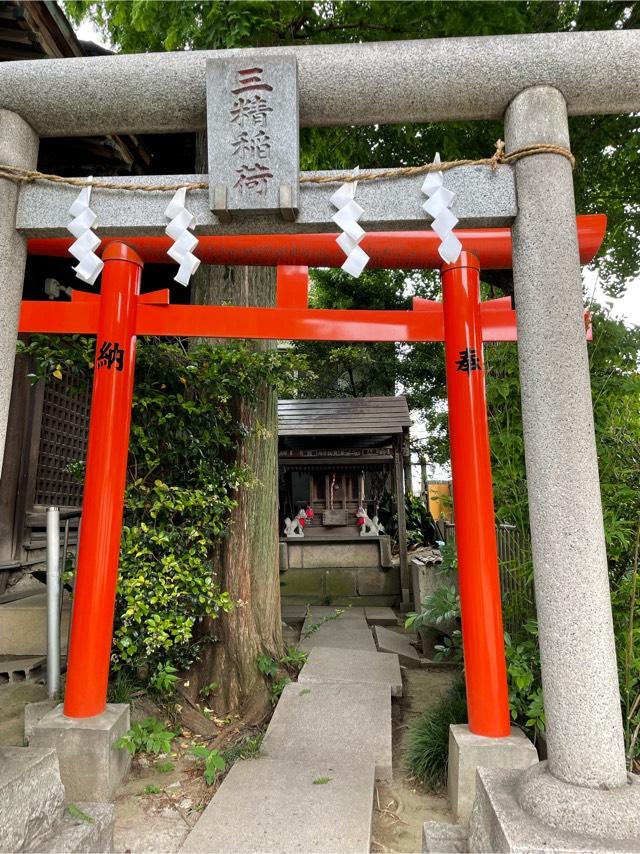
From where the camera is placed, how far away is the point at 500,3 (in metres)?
4.25

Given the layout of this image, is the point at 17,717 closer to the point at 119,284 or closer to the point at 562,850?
the point at 119,284

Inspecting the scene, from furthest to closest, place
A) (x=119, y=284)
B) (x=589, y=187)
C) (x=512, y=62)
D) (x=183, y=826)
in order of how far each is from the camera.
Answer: (x=589, y=187)
(x=119, y=284)
(x=183, y=826)
(x=512, y=62)

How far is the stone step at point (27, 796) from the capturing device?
1920mm

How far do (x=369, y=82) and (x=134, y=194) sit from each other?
1286 millimetres

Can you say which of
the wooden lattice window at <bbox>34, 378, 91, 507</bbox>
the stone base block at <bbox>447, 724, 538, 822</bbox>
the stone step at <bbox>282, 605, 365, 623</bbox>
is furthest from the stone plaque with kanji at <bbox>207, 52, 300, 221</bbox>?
the stone step at <bbox>282, 605, 365, 623</bbox>

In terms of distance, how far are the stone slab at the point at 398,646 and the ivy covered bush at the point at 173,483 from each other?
246 cm

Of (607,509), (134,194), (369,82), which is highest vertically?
(369,82)

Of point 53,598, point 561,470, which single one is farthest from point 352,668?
point 561,470

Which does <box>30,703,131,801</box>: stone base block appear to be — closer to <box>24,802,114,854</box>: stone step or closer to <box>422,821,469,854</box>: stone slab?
<box>24,802,114,854</box>: stone step

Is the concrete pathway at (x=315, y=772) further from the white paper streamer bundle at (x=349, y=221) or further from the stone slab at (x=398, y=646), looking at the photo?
the white paper streamer bundle at (x=349, y=221)

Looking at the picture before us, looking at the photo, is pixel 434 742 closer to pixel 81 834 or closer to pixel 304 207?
pixel 81 834

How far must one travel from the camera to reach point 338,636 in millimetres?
6312

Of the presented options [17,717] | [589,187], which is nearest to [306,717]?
[17,717]

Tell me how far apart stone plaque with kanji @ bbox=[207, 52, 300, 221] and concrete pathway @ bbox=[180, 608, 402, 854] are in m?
3.12
